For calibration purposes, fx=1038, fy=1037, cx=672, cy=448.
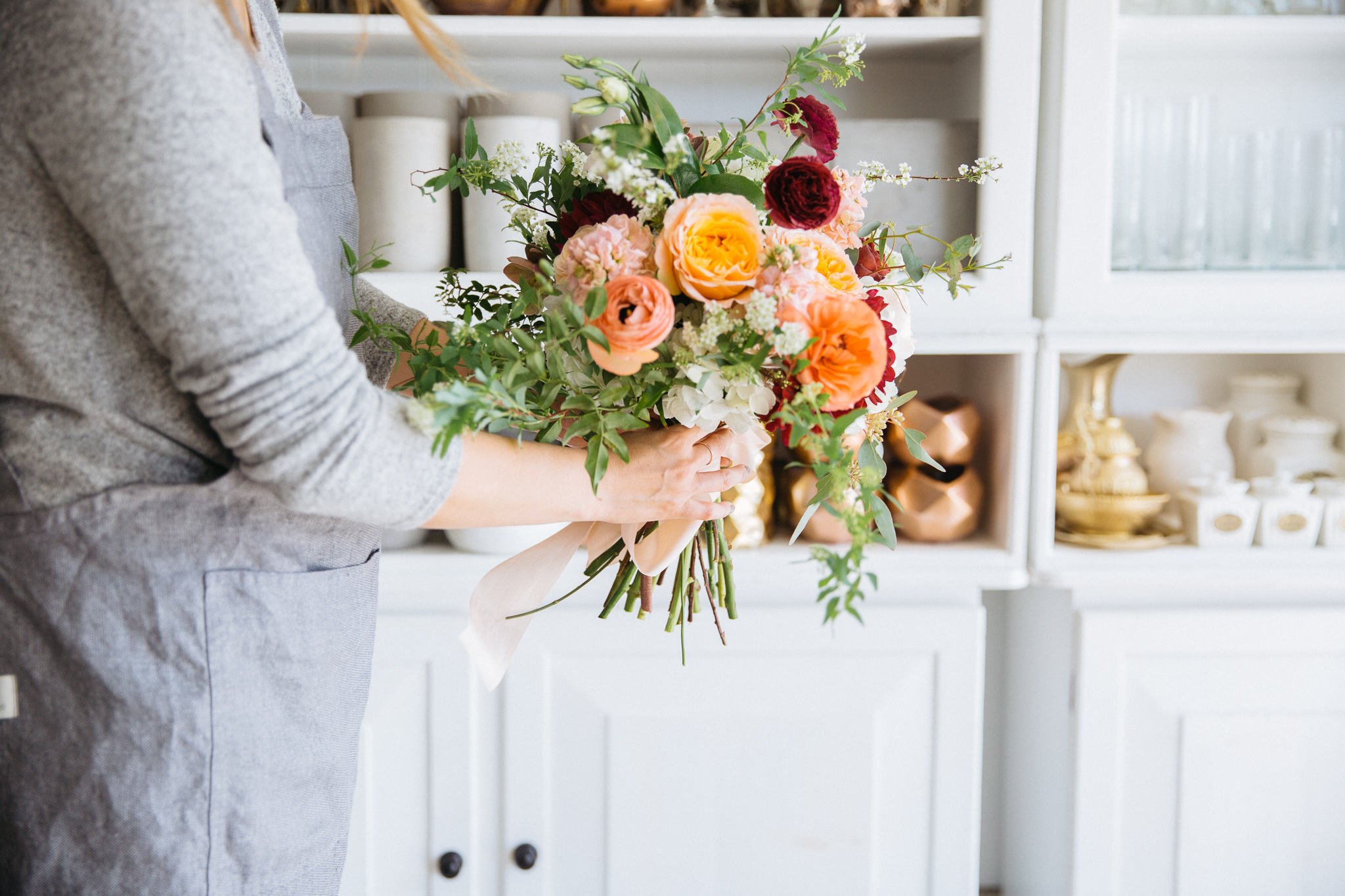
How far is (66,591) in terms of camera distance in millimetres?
655

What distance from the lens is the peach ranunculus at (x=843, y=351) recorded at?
0.65m

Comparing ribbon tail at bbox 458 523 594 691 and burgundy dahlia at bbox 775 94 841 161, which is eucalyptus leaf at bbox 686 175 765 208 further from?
ribbon tail at bbox 458 523 594 691

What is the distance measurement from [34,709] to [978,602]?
112 cm

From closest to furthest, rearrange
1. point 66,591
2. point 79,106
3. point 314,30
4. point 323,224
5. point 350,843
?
point 79,106, point 66,591, point 323,224, point 314,30, point 350,843

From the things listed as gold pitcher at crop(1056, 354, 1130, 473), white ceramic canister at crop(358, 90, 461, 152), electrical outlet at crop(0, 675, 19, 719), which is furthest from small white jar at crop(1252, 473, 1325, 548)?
electrical outlet at crop(0, 675, 19, 719)

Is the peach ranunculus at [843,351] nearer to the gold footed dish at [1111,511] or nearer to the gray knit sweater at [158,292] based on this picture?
the gray knit sweater at [158,292]

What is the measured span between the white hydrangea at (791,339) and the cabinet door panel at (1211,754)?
3.13ft

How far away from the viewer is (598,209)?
0.75 m

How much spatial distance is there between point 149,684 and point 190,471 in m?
0.14

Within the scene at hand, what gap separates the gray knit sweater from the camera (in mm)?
537

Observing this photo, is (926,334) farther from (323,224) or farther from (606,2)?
(323,224)

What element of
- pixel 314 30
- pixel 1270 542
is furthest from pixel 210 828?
pixel 1270 542

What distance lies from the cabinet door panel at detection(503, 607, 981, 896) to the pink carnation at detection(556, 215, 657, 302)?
0.74 meters

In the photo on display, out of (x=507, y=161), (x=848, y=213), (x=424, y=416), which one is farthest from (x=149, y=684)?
(x=848, y=213)
